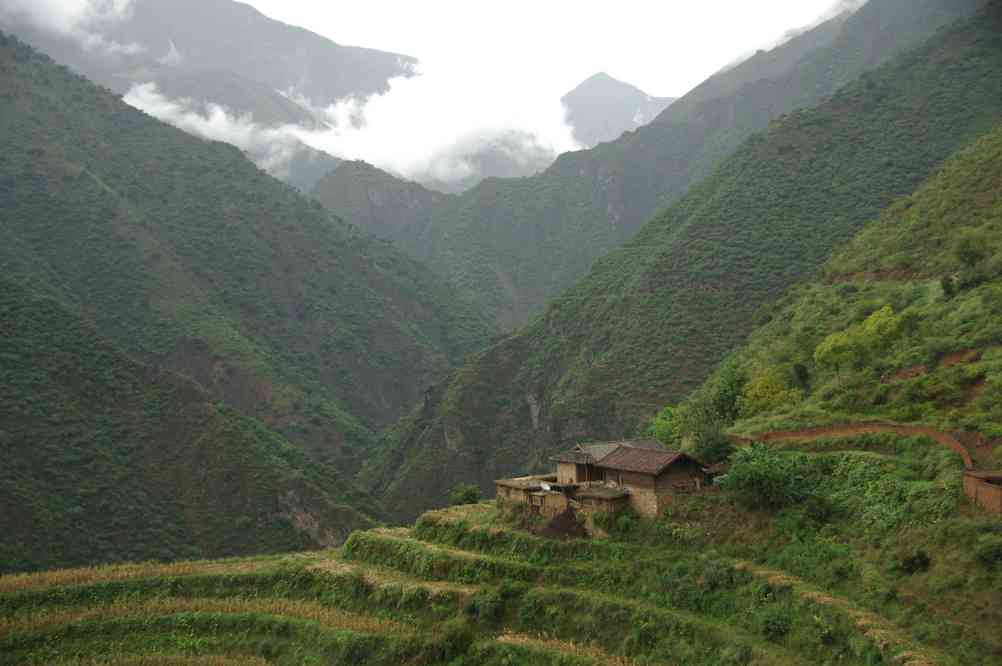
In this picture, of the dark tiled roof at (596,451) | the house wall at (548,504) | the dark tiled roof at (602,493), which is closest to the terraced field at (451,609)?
the house wall at (548,504)

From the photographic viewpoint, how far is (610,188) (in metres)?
179

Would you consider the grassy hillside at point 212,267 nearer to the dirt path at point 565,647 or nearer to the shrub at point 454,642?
the shrub at point 454,642

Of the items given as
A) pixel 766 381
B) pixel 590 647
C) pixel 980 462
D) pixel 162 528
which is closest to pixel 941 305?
pixel 766 381

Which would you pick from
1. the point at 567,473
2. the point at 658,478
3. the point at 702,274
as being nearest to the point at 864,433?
the point at 658,478

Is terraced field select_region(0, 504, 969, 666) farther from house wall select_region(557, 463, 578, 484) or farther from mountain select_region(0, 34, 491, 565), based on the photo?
mountain select_region(0, 34, 491, 565)

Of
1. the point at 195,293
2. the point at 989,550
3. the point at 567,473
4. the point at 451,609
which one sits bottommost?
the point at 451,609

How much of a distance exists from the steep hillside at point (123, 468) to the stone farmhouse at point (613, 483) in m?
33.3

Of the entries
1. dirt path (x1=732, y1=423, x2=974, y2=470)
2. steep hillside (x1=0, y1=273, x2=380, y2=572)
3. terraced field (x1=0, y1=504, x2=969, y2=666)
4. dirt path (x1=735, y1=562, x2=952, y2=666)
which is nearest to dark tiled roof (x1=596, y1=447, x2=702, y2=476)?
terraced field (x1=0, y1=504, x2=969, y2=666)

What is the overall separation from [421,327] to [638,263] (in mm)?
58958

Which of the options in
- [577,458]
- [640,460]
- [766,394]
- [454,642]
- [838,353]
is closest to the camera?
[454,642]

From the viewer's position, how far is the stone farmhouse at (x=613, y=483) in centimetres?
3125

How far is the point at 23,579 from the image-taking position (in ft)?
125

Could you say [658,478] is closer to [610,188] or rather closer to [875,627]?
[875,627]

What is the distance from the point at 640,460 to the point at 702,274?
4962cm
